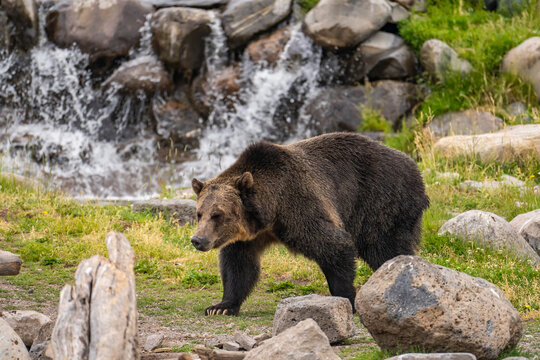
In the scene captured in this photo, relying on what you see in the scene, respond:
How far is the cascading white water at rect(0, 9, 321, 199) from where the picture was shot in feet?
52.7

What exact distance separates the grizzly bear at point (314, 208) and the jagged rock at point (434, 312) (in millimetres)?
2127

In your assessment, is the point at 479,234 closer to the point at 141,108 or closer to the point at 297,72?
the point at 297,72

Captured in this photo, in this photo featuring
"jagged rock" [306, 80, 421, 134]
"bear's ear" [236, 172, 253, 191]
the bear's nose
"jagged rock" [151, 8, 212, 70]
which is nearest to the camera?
the bear's nose

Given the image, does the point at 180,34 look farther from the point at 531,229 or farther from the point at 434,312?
the point at 434,312

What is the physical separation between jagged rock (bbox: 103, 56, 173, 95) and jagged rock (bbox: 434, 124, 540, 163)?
7053mm

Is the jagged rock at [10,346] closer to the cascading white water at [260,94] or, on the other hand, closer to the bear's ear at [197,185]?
the bear's ear at [197,185]

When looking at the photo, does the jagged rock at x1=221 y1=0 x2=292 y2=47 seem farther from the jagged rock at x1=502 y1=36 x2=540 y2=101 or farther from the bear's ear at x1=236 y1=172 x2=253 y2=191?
the bear's ear at x1=236 y1=172 x2=253 y2=191

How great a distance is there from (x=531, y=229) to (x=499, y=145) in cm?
369

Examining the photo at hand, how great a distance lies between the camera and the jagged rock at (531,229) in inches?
338

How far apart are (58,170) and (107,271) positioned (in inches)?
500

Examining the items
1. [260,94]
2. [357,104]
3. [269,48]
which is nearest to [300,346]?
[357,104]

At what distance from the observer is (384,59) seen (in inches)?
629

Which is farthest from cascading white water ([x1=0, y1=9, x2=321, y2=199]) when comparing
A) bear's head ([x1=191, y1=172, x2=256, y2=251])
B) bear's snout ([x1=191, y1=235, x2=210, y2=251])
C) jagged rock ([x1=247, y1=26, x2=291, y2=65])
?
bear's snout ([x1=191, y1=235, x2=210, y2=251])

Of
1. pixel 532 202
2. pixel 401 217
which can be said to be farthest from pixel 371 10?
pixel 401 217
